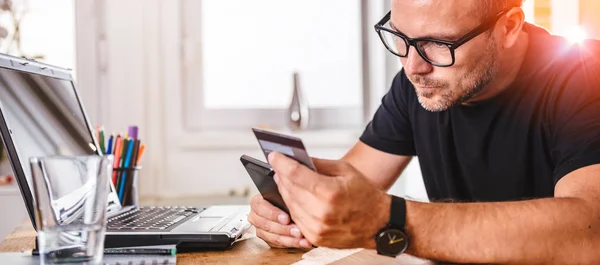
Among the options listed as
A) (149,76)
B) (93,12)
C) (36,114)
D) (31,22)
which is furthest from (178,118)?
(36,114)

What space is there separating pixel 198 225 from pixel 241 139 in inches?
54.3

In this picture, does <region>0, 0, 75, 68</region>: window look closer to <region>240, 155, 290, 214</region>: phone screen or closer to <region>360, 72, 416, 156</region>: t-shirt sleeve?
<region>360, 72, 416, 156</region>: t-shirt sleeve

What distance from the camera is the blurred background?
242cm

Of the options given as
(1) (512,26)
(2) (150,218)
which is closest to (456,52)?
(1) (512,26)

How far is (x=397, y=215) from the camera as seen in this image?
0.89 m

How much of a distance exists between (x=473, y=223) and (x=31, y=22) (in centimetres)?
204

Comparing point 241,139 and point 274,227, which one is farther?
point 241,139

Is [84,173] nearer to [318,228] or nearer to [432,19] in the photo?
[318,228]

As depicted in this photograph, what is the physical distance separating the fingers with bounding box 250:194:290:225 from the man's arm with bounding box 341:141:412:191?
1.66 feet

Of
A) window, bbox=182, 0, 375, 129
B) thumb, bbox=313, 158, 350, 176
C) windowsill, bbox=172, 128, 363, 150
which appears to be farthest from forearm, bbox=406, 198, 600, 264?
window, bbox=182, 0, 375, 129

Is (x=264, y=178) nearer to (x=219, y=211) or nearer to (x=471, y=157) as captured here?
(x=219, y=211)

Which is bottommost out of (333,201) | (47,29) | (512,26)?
(333,201)

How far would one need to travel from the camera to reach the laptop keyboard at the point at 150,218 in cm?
102

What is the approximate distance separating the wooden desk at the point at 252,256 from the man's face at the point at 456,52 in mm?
365
